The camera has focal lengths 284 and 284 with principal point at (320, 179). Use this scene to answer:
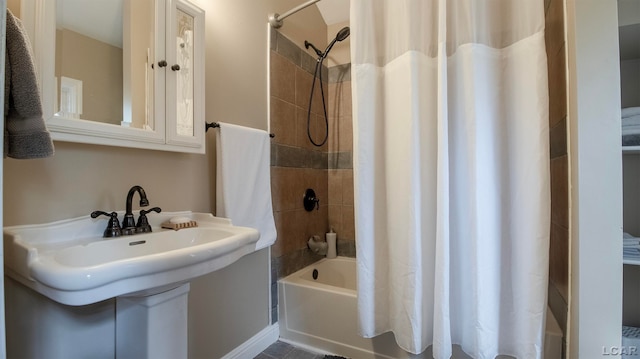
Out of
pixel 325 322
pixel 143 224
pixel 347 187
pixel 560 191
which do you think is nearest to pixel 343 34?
pixel 347 187

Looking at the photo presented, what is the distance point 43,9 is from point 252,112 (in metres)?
0.97

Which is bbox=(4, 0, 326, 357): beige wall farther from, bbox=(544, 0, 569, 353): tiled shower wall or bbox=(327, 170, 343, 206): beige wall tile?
bbox=(544, 0, 569, 353): tiled shower wall

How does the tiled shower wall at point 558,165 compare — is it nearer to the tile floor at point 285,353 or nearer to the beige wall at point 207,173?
A: the tile floor at point 285,353

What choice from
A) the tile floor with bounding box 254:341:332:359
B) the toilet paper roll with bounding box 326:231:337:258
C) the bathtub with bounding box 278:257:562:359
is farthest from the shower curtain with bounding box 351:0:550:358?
the toilet paper roll with bounding box 326:231:337:258

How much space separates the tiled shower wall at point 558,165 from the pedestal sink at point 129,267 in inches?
50.9

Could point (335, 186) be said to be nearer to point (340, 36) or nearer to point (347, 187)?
point (347, 187)

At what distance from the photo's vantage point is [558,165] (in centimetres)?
129

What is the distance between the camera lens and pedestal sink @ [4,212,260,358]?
639 mm

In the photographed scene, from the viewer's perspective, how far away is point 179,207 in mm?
1313

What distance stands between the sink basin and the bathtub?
0.85 m

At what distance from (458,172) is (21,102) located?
144 cm

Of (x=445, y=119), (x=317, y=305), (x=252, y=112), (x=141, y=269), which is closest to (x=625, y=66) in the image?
(x=445, y=119)

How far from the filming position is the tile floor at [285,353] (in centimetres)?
171

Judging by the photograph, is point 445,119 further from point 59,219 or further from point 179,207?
point 59,219
